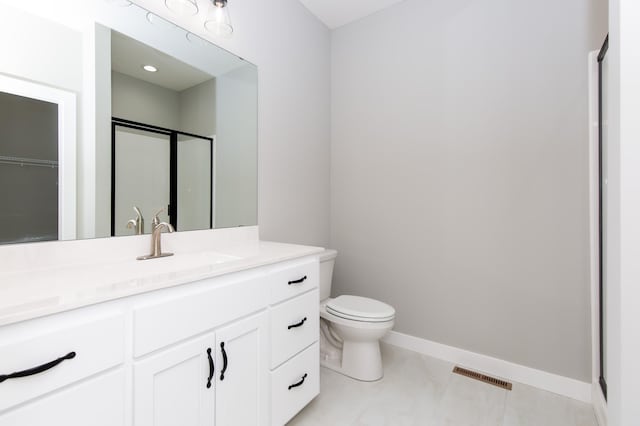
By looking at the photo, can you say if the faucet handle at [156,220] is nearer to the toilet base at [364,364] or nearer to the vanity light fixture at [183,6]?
the vanity light fixture at [183,6]

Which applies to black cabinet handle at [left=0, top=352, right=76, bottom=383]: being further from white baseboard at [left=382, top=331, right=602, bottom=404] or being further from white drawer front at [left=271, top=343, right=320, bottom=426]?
white baseboard at [left=382, top=331, right=602, bottom=404]

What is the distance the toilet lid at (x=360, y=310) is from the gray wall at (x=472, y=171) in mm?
418

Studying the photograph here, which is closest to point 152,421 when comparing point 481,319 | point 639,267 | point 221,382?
point 221,382

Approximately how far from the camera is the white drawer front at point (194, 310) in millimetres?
883

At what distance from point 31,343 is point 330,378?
160 cm

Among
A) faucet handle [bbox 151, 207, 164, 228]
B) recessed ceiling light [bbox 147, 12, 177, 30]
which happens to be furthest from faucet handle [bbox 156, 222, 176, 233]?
recessed ceiling light [bbox 147, 12, 177, 30]

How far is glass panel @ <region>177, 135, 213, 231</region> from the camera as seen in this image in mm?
1577

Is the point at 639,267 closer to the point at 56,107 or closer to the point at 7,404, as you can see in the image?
the point at 7,404

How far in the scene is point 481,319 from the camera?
197 centimetres

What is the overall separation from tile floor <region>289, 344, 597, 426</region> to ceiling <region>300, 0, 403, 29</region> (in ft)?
8.62

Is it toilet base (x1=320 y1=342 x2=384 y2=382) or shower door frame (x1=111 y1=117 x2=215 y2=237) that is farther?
toilet base (x1=320 y1=342 x2=384 y2=382)

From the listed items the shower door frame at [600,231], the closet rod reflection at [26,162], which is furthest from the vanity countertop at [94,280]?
the shower door frame at [600,231]

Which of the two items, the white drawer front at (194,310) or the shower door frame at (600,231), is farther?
the shower door frame at (600,231)

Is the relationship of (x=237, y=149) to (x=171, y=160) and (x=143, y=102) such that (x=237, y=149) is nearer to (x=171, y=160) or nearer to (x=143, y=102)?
(x=171, y=160)
